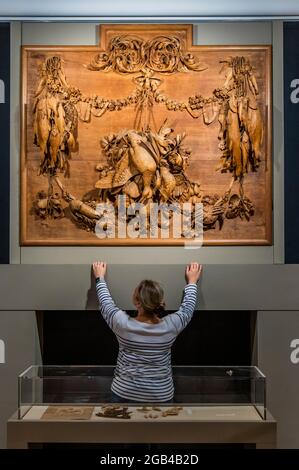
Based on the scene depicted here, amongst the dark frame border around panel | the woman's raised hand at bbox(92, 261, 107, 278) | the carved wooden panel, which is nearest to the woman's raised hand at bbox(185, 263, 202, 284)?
the carved wooden panel

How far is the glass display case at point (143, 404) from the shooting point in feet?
8.54

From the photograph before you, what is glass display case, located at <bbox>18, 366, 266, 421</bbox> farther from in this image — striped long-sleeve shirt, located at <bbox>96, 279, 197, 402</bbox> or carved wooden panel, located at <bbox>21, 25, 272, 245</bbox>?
carved wooden panel, located at <bbox>21, 25, 272, 245</bbox>

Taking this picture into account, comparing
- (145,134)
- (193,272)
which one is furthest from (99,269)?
(145,134)

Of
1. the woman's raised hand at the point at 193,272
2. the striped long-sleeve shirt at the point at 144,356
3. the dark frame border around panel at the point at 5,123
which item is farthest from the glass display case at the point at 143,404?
the dark frame border around panel at the point at 5,123

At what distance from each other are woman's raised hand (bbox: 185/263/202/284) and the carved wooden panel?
0.56ft

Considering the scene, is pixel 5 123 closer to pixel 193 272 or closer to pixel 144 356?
pixel 193 272

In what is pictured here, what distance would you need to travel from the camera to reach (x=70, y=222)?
354cm

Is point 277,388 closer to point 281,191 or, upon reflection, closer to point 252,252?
point 252,252

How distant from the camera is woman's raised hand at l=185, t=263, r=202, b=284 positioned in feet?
11.2

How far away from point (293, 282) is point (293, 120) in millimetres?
933

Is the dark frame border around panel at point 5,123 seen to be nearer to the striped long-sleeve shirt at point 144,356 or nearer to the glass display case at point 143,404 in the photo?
the striped long-sleeve shirt at point 144,356

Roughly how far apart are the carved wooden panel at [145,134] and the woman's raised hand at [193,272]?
0.56 feet

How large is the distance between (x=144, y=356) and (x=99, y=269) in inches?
26.6
